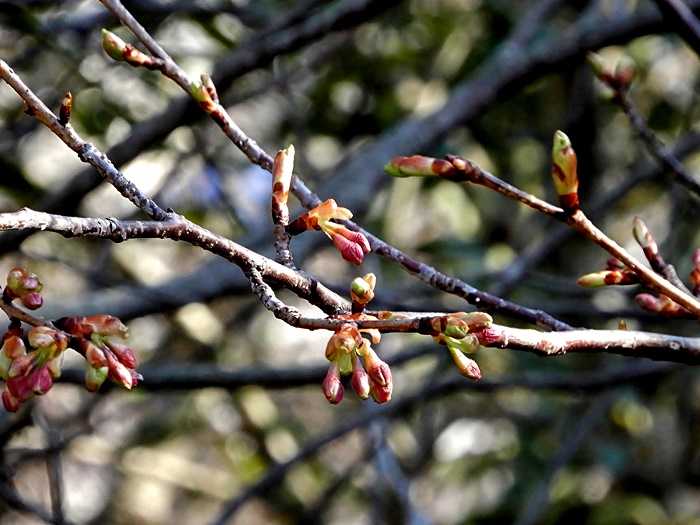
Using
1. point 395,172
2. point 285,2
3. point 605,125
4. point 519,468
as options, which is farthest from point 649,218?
point 395,172

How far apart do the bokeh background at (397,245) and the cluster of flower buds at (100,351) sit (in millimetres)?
1512

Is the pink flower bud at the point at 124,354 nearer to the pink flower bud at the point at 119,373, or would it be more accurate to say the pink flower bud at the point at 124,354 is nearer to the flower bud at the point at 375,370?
the pink flower bud at the point at 119,373

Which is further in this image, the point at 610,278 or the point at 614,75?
the point at 614,75

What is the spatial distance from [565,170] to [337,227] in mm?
220

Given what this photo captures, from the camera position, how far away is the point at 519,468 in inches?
156

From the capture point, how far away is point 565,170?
982 millimetres

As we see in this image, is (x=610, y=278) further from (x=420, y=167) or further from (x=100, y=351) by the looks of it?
(x=100, y=351)

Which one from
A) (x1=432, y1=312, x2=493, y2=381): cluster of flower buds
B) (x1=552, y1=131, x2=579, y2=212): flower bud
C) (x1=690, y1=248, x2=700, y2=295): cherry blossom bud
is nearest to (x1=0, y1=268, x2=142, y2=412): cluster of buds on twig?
(x1=432, y1=312, x2=493, y2=381): cluster of flower buds

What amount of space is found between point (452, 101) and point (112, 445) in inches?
94.8

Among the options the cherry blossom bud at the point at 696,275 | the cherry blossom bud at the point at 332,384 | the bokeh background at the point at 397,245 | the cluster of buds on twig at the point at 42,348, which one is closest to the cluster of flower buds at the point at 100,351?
the cluster of buds on twig at the point at 42,348

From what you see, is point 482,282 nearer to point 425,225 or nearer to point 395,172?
point 425,225

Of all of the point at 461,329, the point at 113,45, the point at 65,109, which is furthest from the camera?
the point at 113,45

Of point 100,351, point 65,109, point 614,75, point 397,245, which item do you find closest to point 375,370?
point 100,351

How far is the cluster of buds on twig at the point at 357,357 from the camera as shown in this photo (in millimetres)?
892
